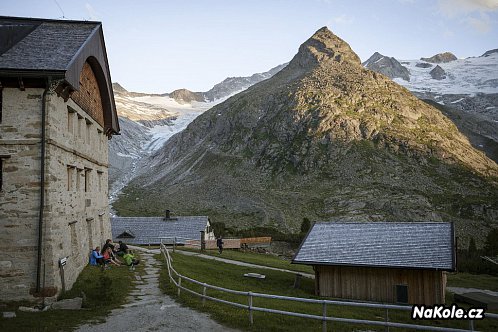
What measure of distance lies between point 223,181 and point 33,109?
104m

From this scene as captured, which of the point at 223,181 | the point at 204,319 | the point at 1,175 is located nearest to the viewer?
the point at 204,319

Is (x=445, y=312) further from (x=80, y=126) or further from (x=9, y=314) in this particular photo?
(x=80, y=126)

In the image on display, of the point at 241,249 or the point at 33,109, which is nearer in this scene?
the point at 33,109

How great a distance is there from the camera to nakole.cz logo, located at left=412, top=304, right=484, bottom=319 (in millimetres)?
9455

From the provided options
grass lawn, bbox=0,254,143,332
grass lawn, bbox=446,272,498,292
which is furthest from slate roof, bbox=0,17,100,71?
grass lawn, bbox=446,272,498,292

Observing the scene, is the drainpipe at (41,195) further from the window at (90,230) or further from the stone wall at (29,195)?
the window at (90,230)

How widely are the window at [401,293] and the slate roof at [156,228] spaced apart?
30.8 meters

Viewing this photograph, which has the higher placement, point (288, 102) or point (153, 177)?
point (288, 102)

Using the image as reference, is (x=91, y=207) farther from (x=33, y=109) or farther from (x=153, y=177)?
(x=153, y=177)

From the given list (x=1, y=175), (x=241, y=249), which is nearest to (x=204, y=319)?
(x=1, y=175)

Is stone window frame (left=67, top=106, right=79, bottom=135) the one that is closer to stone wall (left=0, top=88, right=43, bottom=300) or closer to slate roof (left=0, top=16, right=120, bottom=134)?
slate roof (left=0, top=16, right=120, bottom=134)

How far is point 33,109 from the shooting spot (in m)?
16.4

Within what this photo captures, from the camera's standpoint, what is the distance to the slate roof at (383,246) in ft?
77.7

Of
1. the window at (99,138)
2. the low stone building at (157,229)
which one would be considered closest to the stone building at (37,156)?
the window at (99,138)
